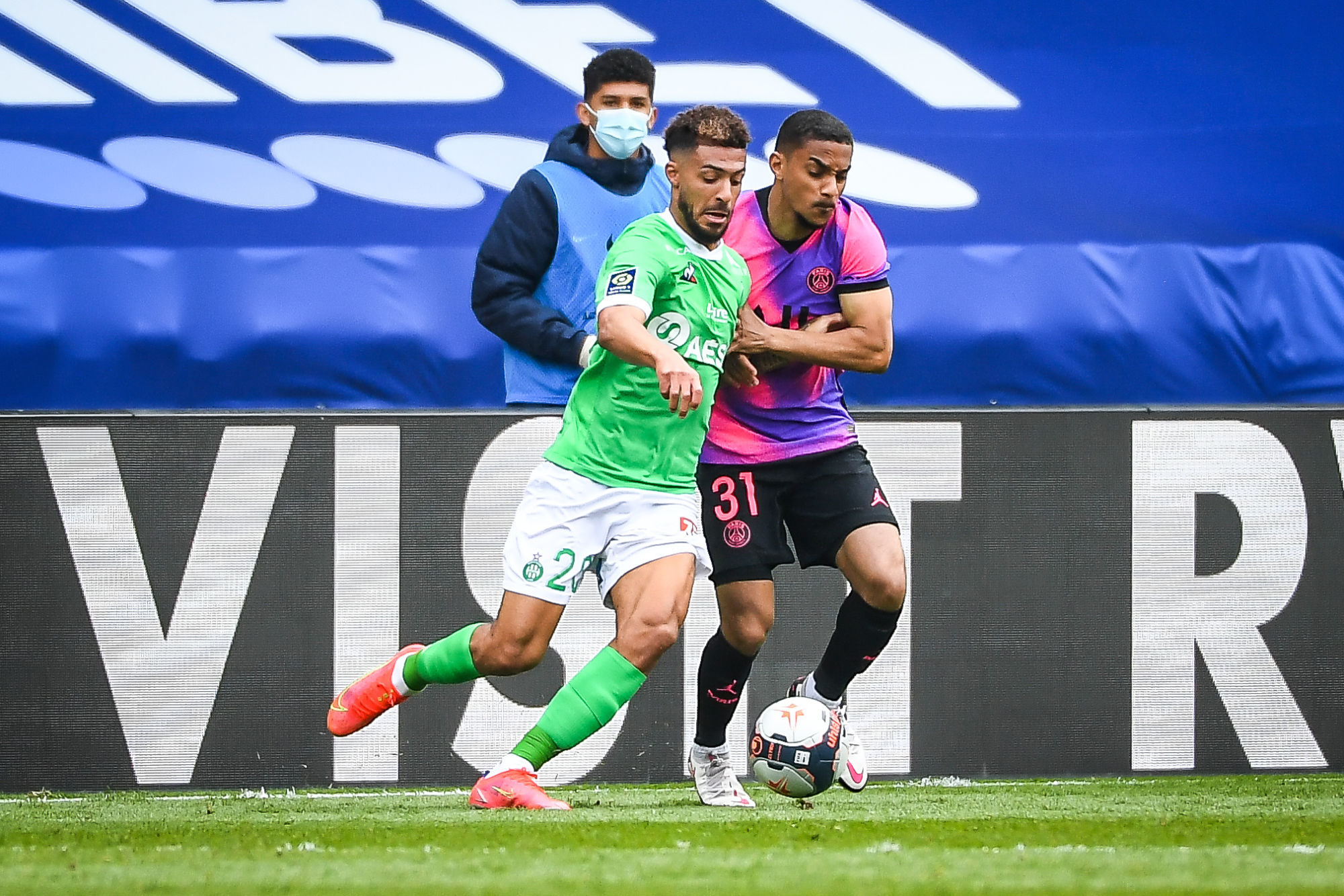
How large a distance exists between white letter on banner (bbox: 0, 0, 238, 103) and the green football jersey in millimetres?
3308

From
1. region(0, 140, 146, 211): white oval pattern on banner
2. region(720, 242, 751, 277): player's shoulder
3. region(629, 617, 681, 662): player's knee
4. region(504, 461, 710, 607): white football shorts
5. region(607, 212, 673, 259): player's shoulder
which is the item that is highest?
region(0, 140, 146, 211): white oval pattern on banner

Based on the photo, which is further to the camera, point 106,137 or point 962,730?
point 106,137

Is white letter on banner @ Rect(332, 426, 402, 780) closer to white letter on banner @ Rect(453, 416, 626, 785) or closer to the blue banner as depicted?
white letter on banner @ Rect(453, 416, 626, 785)

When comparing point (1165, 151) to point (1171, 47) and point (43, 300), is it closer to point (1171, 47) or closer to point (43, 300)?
point (1171, 47)

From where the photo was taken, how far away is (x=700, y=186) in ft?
13.9

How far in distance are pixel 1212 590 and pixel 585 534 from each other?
2855mm

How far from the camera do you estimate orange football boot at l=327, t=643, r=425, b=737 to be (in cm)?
468

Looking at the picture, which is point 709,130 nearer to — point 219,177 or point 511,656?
point 511,656

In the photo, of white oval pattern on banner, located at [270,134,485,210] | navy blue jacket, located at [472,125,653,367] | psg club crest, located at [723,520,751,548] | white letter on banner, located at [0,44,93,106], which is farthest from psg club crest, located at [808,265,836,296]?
white letter on banner, located at [0,44,93,106]

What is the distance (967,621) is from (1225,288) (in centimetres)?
183

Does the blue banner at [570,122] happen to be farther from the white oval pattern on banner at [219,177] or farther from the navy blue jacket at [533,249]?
the navy blue jacket at [533,249]

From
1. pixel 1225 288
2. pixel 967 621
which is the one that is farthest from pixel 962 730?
pixel 1225 288

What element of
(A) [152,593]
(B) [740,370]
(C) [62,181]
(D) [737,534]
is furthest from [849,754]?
(C) [62,181]

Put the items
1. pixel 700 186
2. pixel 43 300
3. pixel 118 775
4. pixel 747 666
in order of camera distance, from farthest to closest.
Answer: pixel 43 300 → pixel 118 775 → pixel 747 666 → pixel 700 186
